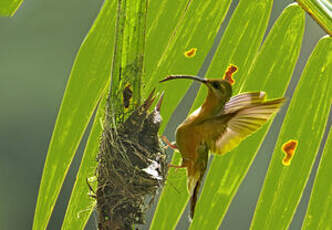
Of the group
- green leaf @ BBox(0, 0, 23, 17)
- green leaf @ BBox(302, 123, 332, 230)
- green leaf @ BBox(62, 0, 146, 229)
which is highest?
green leaf @ BBox(0, 0, 23, 17)

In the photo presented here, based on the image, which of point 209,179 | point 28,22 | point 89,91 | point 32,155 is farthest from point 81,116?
point 28,22

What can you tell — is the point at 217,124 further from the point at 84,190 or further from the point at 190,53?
the point at 84,190

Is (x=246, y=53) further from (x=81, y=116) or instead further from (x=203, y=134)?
(x=81, y=116)

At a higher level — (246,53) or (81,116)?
(81,116)

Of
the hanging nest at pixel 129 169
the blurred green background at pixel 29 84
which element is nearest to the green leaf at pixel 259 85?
the hanging nest at pixel 129 169

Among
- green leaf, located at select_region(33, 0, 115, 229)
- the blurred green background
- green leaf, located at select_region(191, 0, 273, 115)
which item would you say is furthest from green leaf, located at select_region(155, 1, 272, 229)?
the blurred green background

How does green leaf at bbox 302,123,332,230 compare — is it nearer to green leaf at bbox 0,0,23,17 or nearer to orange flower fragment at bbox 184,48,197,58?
orange flower fragment at bbox 184,48,197,58
